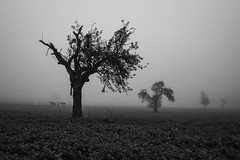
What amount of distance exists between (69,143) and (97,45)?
17.9 metres

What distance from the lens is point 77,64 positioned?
24203 millimetres

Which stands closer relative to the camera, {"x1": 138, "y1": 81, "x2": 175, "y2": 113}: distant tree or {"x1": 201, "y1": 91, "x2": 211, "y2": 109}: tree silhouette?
Result: {"x1": 138, "y1": 81, "x2": 175, "y2": 113}: distant tree

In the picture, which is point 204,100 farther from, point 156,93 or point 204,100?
point 156,93

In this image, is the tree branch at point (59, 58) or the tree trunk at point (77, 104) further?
the tree branch at point (59, 58)

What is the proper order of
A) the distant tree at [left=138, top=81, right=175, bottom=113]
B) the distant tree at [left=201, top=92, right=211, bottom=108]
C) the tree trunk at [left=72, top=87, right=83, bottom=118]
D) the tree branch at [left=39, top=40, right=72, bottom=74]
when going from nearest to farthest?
the tree trunk at [left=72, top=87, right=83, bottom=118] → the tree branch at [left=39, top=40, right=72, bottom=74] → the distant tree at [left=138, top=81, right=175, bottom=113] → the distant tree at [left=201, top=92, right=211, bottom=108]

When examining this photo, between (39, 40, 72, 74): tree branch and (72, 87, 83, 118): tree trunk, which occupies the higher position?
(39, 40, 72, 74): tree branch

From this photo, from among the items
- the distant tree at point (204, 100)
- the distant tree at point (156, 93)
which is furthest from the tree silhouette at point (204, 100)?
the distant tree at point (156, 93)

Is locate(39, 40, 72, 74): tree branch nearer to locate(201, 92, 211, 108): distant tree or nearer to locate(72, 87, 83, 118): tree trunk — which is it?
locate(72, 87, 83, 118): tree trunk

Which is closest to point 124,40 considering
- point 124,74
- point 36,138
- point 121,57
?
point 121,57

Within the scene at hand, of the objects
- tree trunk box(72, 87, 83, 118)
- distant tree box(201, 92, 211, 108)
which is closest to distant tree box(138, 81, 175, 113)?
tree trunk box(72, 87, 83, 118)

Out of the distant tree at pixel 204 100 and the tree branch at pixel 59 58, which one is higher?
the tree branch at pixel 59 58

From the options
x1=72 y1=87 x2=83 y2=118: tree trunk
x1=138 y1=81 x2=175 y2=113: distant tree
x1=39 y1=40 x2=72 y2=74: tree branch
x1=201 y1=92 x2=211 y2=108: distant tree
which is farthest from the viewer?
x1=201 y1=92 x2=211 y2=108: distant tree

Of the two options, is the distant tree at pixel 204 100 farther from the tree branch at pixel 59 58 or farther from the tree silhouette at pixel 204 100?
the tree branch at pixel 59 58

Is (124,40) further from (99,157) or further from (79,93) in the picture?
(99,157)
